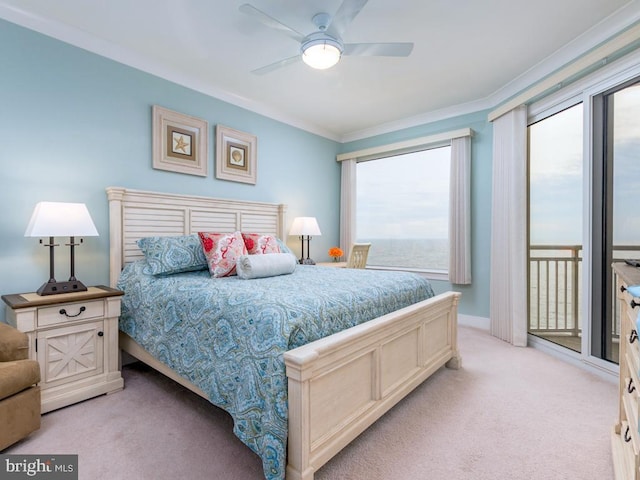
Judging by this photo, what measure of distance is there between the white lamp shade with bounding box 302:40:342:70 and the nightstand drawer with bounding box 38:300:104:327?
2.22 m

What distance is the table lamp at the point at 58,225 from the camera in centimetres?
204

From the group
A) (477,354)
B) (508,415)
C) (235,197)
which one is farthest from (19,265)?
(477,354)

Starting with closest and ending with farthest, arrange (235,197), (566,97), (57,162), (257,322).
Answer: (257,322)
(57,162)
(566,97)
(235,197)

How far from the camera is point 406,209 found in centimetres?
452

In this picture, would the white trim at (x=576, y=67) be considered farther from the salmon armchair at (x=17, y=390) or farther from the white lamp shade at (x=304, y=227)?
the salmon armchair at (x=17, y=390)

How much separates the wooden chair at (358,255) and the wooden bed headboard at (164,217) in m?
1.07

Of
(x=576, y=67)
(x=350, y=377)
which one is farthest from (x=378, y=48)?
(x=350, y=377)

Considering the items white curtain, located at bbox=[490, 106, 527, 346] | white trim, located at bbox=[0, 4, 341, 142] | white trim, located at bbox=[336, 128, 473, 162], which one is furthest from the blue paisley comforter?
white trim, located at bbox=[336, 128, 473, 162]

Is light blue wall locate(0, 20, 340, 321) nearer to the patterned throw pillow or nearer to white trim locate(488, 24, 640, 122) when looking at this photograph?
the patterned throw pillow

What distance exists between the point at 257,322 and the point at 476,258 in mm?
3161

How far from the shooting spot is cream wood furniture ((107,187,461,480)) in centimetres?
132

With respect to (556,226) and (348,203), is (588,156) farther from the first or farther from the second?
(348,203)

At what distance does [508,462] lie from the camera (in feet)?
5.15

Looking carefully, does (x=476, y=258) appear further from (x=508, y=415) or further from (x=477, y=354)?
(x=508, y=415)
